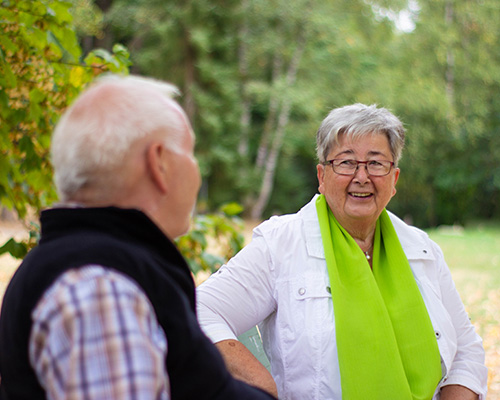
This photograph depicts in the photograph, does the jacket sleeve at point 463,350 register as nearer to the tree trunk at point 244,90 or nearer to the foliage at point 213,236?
the foliage at point 213,236

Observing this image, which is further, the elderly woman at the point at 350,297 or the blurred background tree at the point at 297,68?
the blurred background tree at the point at 297,68

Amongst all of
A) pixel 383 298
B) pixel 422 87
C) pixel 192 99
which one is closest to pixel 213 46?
pixel 192 99

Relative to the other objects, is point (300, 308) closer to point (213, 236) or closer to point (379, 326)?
point (379, 326)

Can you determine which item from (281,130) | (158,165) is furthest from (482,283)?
(281,130)

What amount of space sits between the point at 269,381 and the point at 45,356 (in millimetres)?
1068

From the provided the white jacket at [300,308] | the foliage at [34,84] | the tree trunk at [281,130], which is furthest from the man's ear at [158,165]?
the tree trunk at [281,130]

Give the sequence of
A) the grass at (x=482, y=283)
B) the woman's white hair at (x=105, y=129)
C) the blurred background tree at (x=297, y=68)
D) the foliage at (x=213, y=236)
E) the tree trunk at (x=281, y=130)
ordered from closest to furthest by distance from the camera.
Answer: the woman's white hair at (x=105, y=129)
the foliage at (x=213, y=236)
the grass at (x=482, y=283)
the blurred background tree at (x=297, y=68)
the tree trunk at (x=281, y=130)

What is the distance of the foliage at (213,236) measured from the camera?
3.05m

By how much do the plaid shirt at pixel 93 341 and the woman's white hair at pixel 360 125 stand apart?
1481 millimetres

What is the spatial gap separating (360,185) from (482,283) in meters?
8.50

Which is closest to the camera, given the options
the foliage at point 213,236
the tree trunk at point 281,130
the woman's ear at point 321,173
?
the woman's ear at point 321,173

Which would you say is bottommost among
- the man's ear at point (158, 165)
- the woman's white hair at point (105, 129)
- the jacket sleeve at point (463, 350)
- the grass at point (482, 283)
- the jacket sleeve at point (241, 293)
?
the grass at point (482, 283)

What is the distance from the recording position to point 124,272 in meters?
0.96

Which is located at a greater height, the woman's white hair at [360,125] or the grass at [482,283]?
the woman's white hair at [360,125]
